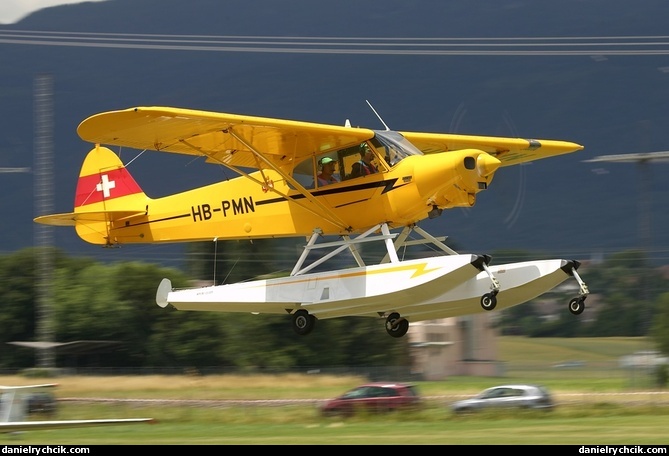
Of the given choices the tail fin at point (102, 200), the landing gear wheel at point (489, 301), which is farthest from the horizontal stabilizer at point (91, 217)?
the landing gear wheel at point (489, 301)

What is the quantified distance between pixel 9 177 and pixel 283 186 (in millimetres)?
164461

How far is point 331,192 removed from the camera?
648 inches

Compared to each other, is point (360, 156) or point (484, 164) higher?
point (360, 156)

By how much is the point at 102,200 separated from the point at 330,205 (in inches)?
225

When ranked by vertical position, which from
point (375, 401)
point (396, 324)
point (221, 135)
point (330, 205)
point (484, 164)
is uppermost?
point (221, 135)

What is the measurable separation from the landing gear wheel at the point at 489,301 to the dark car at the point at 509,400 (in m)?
5.82

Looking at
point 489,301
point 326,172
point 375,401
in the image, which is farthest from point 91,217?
point 489,301

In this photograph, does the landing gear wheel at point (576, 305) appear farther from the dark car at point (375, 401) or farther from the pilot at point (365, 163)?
the dark car at point (375, 401)

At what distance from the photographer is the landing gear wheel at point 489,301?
15.0m

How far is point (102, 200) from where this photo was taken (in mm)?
20203

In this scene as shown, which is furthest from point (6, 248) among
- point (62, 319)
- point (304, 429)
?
point (304, 429)

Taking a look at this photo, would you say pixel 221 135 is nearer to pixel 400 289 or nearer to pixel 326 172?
pixel 326 172

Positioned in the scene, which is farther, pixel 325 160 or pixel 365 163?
pixel 325 160

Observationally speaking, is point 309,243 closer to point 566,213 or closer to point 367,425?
point 367,425
